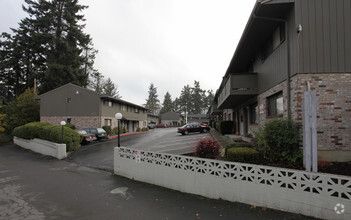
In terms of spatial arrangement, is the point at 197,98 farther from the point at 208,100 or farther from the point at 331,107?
the point at 331,107

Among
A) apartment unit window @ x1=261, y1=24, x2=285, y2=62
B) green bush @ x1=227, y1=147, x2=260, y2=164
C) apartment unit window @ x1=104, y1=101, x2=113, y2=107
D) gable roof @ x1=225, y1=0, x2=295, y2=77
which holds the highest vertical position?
gable roof @ x1=225, y1=0, x2=295, y2=77

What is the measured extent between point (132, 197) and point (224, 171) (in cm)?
248

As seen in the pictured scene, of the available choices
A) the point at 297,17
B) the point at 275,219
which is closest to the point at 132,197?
the point at 275,219

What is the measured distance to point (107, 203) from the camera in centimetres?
456

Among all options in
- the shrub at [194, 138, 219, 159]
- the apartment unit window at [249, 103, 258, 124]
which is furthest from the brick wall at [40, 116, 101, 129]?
the shrub at [194, 138, 219, 159]

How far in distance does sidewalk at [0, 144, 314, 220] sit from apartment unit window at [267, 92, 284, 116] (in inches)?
189

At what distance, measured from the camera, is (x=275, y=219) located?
351 centimetres

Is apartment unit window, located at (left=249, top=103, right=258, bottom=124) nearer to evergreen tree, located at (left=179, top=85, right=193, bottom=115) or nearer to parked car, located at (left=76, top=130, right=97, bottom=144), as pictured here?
parked car, located at (left=76, top=130, right=97, bottom=144)

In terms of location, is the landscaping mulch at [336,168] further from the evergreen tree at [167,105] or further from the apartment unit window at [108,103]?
the evergreen tree at [167,105]

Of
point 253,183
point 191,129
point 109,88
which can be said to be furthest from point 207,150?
point 109,88

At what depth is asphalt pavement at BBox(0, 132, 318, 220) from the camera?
3.87 metres

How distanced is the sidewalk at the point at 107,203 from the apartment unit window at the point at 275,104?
480 centimetres

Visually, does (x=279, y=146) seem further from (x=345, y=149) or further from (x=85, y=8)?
(x=85, y=8)

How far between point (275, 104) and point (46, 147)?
Result: 13997mm
